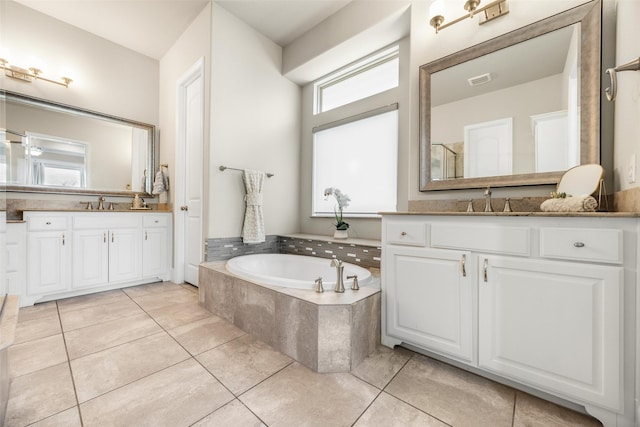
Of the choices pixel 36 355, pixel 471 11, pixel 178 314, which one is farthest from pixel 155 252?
pixel 471 11

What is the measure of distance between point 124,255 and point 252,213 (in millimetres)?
1501

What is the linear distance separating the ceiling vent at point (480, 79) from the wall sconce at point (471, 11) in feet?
1.17

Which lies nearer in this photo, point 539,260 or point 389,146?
point 539,260

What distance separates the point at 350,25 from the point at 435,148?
58.7 inches

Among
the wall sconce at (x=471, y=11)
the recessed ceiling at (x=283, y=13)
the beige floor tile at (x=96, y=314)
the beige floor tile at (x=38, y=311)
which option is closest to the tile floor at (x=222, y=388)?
the beige floor tile at (x=96, y=314)

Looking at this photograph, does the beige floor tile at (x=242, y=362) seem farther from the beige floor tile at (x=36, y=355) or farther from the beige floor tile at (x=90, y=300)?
the beige floor tile at (x=90, y=300)

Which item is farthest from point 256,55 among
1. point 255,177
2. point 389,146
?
point 389,146

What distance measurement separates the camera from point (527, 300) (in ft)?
4.01

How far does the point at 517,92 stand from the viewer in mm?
1702

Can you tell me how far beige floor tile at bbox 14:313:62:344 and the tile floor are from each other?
1 centimetres

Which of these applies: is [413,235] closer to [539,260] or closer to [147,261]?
[539,260]

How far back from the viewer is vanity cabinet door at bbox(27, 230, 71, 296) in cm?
234

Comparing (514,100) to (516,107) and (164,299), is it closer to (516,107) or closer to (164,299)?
(516,107)

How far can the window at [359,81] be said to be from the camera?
8.88 ft
